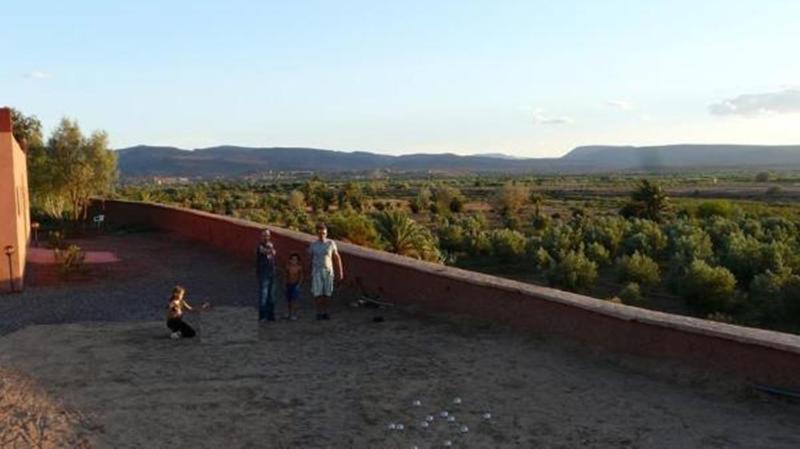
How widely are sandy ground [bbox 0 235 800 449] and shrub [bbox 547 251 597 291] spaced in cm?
826

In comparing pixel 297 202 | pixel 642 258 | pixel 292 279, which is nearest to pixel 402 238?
pixel 642 258

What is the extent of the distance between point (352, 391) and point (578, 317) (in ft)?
8.96

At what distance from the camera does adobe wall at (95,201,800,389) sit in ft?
23.7

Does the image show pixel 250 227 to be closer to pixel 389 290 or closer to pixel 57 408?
pixel 389 290

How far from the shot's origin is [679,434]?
6512 mm

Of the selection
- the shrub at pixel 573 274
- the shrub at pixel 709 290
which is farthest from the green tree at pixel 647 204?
the shrub at pixel 709 290

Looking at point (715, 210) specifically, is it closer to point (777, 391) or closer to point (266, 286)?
point (266, 286)

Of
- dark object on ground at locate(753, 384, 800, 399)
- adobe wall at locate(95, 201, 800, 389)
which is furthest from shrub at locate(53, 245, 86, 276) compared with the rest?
dark object on ground at locate(753, 384, 800, 399)

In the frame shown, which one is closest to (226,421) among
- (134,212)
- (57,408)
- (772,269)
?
(57,408)

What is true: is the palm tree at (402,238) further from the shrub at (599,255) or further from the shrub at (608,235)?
the shrub at (608,235)

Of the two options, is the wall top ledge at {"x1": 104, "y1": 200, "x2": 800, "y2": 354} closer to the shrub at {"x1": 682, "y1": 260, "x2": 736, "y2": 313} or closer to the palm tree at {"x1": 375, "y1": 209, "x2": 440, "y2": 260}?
the shrub at {"x1": 682, "y1": 260, "x2": 736, "y2": 313}

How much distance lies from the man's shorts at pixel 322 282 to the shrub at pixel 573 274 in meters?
8.69

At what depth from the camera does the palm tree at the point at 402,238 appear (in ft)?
76.2

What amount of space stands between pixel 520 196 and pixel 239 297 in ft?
144
